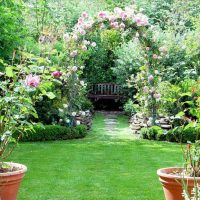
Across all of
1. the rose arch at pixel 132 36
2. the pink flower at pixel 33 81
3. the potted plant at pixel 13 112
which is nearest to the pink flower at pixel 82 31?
the rose arch at pixel 132 36

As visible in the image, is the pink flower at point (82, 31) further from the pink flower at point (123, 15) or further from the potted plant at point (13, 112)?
the potted plant at point (13, 112)

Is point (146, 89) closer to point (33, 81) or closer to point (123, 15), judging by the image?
point (123, 15)

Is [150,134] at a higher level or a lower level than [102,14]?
lower

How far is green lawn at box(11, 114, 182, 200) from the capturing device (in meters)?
5.42

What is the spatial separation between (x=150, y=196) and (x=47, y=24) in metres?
12.0

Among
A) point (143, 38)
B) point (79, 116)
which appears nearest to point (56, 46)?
point (79, 116)

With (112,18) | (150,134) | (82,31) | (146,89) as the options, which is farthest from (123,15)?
(150,134)

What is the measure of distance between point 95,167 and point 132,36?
4.55m

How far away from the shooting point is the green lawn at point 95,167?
5422 millimetres

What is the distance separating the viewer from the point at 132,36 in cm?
1070

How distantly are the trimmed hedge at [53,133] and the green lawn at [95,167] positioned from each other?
10.7 inches

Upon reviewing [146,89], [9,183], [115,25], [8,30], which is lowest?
[9,183]

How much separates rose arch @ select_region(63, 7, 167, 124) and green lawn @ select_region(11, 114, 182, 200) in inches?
49.1

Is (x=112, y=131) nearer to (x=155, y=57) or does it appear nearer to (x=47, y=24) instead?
(x=155, y=57)
